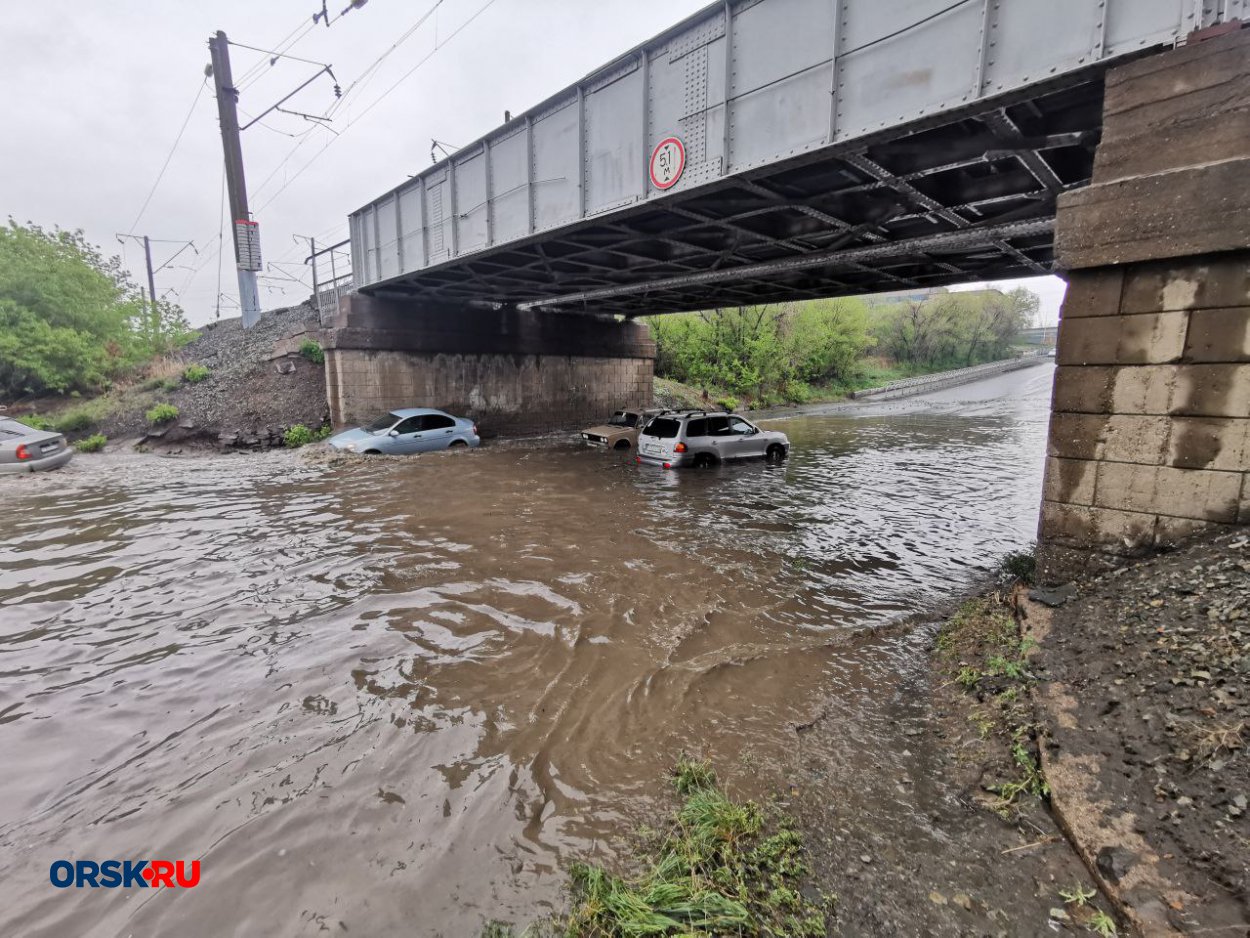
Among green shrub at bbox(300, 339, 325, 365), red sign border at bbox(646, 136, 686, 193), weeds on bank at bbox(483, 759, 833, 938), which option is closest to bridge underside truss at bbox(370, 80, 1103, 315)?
red sign border at bbox(646, 136, 686, 193)

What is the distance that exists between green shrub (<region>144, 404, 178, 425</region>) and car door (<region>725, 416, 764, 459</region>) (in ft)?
59.3

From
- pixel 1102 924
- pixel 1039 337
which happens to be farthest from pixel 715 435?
pixel 1039 337

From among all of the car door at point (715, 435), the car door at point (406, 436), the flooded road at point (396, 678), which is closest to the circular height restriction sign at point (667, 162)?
the flooded road at point (396, 678)

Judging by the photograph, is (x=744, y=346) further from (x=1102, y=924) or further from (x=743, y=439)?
(x=1102, y=924)

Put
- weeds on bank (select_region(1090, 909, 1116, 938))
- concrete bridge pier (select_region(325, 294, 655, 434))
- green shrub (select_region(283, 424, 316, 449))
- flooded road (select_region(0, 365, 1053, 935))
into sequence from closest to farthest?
weeds on bank (select_region(1090, 909, 1116, 938)) → flooded road (select_region(0, 365, 1053, 935)) → green shrub (select_region(283, 424, 316, 449)) → concrete bridge pier (select_region(325, 294, 655, 434))

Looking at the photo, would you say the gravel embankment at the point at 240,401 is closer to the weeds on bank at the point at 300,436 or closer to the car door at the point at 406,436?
the weeds on bank at the point at 300,436

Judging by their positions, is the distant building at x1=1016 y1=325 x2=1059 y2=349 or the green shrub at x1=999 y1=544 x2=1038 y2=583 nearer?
the green shrub at x1=999 y1=544 x2=1038 y2=583

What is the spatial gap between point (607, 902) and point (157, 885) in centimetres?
218

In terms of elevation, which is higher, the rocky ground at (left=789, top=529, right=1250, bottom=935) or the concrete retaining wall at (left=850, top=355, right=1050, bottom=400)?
the concrete retaining wall at (left=850, top=355, right=1050, bottom=400)

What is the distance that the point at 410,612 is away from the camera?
→ 5.89m

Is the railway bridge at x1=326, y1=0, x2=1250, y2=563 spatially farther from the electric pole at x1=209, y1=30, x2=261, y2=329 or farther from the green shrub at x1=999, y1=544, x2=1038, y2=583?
the electric pole at x1=209, y1=30, x2=261, y2=329

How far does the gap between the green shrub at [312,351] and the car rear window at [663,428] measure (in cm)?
1390

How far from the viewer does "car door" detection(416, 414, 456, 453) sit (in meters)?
17.4

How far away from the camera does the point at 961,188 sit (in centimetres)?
1016
